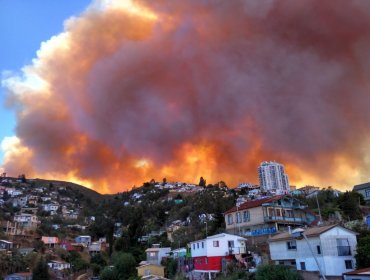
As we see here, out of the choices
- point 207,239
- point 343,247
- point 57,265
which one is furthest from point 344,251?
point 57,265

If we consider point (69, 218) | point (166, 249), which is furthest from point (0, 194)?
point (166, 249)

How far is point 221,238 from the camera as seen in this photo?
48.7 meters

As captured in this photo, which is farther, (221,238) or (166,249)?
(166,249)

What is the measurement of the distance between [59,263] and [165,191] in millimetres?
82899

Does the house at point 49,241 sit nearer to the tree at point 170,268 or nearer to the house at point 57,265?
the house at point 57,265

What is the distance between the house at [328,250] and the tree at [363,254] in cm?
98

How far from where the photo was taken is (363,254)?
3195cm

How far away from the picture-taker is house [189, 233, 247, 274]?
155 ft

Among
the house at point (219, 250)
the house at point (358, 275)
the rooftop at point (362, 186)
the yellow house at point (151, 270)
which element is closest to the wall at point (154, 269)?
the yellow house at point (151, 270)

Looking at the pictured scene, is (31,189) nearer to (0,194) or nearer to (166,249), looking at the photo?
(0,194)

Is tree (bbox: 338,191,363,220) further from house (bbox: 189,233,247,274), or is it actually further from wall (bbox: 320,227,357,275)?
wall (bbox: 320,227,357,275)

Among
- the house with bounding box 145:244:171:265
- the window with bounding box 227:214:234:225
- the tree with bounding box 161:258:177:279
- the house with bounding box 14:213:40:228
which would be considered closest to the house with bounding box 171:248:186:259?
the tree with bounding box 161:258:177:279

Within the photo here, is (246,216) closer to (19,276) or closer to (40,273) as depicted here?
(40,273)

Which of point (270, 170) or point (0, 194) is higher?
point (270, 170)
